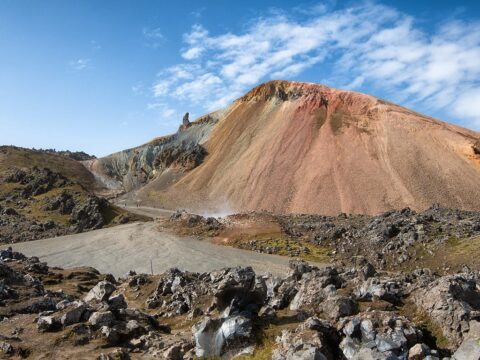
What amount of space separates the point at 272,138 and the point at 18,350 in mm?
80108

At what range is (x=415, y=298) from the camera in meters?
16.1

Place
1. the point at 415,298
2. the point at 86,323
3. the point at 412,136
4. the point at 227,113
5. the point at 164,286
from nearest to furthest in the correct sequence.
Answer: the point at 415,298 < the point at 86,323 < the point at 164,286 < the point at 412,136 < the point at 227,113

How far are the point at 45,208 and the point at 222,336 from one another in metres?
64.0

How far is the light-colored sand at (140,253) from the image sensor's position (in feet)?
139

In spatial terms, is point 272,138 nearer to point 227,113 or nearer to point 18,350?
point 227,113

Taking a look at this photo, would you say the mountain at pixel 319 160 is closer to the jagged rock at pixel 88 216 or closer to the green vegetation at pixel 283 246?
the green vegetation at pixel 283 246

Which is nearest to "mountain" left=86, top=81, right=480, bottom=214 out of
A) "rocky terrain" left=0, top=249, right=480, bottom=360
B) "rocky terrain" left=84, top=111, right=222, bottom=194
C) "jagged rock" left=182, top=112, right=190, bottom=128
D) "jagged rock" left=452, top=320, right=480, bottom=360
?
"rocky terrain" left=84, top=111, right=222, bottom=194

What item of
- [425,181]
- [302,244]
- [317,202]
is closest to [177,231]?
[302,244]

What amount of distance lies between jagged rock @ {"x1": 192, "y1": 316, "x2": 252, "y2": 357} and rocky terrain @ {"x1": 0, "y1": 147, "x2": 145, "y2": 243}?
53.0 meters

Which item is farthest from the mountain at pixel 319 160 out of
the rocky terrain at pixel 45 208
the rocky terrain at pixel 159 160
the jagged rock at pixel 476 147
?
the rocky terrain at pixel 45 208

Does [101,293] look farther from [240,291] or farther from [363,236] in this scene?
[363,236]


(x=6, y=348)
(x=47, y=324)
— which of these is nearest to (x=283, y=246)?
(x=47, y=324)

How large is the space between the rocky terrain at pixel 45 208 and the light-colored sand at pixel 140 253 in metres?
5.21

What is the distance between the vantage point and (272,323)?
51.4ft
